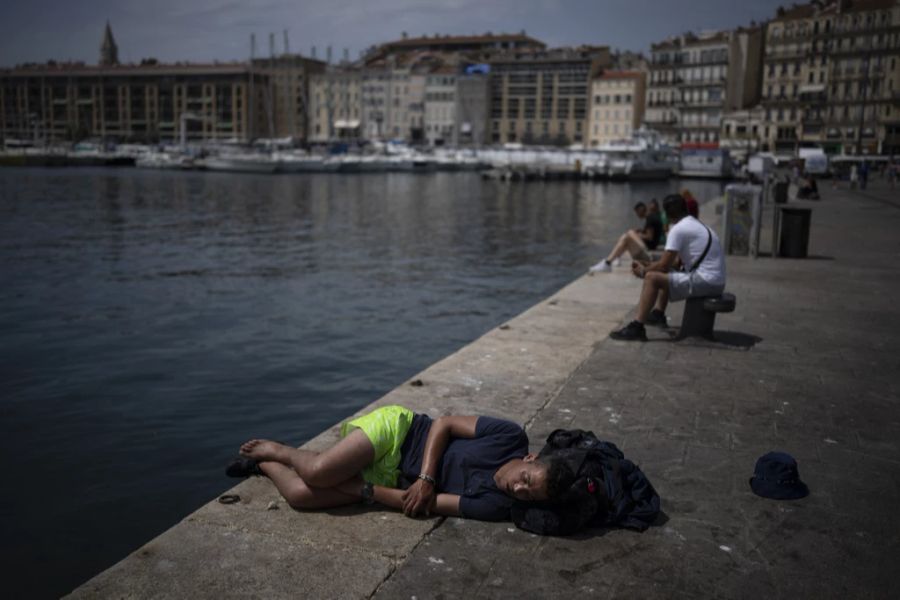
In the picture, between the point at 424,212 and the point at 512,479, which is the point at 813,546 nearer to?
the point at 512,479

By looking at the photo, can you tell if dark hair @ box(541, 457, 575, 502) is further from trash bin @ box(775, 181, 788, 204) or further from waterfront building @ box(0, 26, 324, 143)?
waterfront building @ box(0, 26, 324, 143)

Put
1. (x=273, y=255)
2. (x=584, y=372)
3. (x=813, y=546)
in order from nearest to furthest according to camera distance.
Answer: (x=813, y=546)
(x=584, y=372)
(x=273, y=255)

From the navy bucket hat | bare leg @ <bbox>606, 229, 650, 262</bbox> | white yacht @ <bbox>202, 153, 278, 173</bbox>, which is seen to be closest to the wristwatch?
the navy bucket hat

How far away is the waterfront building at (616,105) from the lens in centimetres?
11731

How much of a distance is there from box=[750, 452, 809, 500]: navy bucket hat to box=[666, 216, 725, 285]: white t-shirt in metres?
3.65

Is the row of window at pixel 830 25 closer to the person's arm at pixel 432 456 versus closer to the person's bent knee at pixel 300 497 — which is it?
the person's arm at pixel 432 456

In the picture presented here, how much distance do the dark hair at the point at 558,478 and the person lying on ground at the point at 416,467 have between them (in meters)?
0.21

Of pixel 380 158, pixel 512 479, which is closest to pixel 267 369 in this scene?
pixel 512 479

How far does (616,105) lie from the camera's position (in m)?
119

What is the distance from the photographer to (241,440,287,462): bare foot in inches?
183

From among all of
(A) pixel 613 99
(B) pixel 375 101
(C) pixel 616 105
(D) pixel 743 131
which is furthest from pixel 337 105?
(D) pixel 743 131

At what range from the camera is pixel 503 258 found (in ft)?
73.7

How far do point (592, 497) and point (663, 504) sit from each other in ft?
1.96

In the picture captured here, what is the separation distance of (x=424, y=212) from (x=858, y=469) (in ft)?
117
